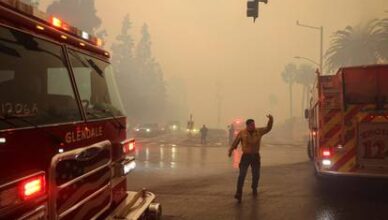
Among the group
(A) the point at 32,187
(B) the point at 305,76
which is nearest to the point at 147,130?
(A) the point at 32,187

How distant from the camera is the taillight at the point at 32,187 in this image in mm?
3051

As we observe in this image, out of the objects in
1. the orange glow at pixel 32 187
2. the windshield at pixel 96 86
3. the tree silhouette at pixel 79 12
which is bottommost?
the orange glow at pixel 32 187

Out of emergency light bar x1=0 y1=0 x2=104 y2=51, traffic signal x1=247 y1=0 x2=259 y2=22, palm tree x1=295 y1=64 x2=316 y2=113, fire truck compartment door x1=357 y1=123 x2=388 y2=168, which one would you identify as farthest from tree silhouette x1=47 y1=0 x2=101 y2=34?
emergency light bar x1=0 y1=0 x2=104 y2=51

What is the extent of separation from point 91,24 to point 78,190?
79237mm

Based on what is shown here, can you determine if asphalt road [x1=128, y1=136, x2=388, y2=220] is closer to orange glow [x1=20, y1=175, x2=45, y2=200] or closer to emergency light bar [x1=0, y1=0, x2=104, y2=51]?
emergency light bar [x1=0, y1=0, x2=104, y2=51]

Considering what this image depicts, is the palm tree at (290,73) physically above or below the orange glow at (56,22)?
above

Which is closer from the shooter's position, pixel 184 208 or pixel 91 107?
pixel 91 107

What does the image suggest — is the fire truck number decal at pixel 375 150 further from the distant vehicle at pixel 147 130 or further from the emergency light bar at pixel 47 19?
the distant vehicle at pixel 147 130

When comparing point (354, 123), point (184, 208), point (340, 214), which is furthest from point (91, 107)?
point (354, 123)

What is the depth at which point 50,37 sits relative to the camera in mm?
3928

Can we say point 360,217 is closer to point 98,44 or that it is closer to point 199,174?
point 98,44

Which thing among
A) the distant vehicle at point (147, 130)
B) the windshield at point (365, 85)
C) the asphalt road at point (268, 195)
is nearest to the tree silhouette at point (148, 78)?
the distant vehicle at point (147, 130)

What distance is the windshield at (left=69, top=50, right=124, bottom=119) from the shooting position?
4.47 meters

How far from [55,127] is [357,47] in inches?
2092
